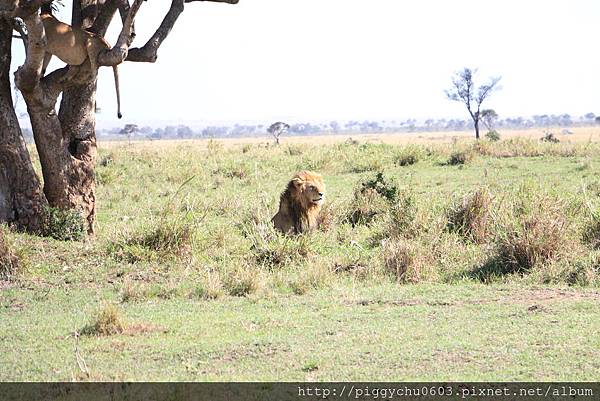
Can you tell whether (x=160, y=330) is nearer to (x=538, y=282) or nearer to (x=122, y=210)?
(x=538, y=282)

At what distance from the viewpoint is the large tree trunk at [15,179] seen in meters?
11.7

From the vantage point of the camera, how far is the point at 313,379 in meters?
6.16

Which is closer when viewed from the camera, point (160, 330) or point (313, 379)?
point (313, 379)

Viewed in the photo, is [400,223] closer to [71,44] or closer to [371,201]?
[371,201]

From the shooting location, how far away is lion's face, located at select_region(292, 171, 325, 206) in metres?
12.3

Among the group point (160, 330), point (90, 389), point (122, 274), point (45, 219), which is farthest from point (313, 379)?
point (45, 219)

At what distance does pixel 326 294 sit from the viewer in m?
9.16

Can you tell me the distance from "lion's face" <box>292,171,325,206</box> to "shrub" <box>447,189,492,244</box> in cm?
178

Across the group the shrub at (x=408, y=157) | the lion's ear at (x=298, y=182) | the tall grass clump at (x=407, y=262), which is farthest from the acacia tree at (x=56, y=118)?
the shrub at (x=408, y=157)

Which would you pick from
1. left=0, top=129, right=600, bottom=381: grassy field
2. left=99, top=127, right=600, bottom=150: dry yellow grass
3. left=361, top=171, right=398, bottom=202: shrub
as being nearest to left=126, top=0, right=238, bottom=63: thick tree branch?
left=0, top=129, right=600, bottom=381: grassy field

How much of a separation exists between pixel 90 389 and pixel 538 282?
209 inches

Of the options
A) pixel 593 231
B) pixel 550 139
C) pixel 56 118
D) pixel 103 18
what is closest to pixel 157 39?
pixel 103 18

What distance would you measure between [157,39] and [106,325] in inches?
223

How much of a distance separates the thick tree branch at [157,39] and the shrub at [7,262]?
3283 mm
